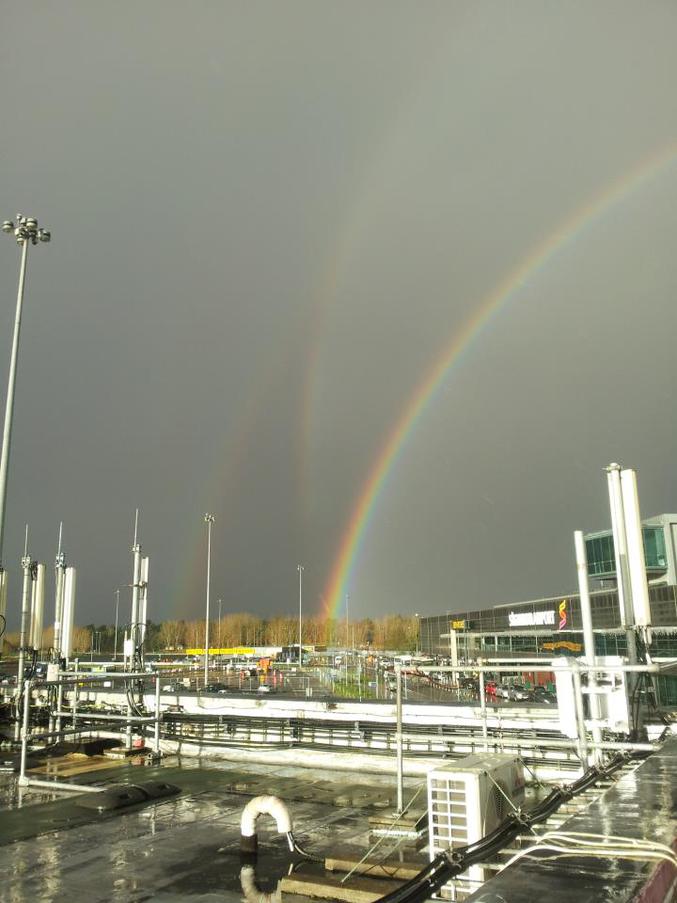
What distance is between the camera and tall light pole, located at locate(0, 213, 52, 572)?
16.6m

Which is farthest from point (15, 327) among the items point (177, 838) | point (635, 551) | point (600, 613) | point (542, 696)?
point (600, 613)

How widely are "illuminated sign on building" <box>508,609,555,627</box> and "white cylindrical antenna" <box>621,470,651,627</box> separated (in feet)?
231

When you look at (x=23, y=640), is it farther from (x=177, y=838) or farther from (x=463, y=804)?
(x=463, y=804)

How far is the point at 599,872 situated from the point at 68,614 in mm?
22147

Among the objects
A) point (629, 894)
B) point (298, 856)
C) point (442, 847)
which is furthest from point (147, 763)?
point (629, 894)

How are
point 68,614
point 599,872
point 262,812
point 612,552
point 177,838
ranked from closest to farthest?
point 599,872 → point 262,812 → point 177,838 → point 68,614 → point 612,552

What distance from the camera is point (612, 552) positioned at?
210 ft

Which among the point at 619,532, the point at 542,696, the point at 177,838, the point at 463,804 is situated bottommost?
the point at 542,696

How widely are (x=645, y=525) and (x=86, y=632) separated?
472ft

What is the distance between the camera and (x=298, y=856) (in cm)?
978

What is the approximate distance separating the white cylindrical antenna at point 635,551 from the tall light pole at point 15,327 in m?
13.1

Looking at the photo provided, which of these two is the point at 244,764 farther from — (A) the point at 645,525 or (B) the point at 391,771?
(A) the point at 645,525

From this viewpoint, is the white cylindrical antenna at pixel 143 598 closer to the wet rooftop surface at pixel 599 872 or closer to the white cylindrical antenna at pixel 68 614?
the white cylindrical antenna at pixel 68 614

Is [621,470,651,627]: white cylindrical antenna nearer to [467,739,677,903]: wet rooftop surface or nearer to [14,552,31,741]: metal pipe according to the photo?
[467,739,677,903]: wet rooftop surface
